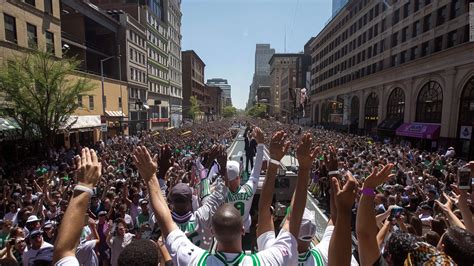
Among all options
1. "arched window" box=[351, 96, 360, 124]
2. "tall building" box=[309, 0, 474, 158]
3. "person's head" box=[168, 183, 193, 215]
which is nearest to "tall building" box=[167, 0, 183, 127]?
"arched window" box=[351, 96, 360, 124]

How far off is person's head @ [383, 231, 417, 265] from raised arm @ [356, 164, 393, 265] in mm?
111

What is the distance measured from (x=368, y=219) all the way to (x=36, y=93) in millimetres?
20987

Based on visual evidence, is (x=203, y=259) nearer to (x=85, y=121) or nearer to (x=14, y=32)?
(x=14, y=32)

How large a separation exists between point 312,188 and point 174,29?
70.8 metres

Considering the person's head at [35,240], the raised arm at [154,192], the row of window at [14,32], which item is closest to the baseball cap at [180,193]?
the raised arm at [154,192]

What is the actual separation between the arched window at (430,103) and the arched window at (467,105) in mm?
2609

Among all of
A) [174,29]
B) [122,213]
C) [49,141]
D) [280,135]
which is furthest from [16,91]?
[174,29]

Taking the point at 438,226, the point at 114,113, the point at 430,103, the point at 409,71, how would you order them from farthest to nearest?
the point at 114,113 → the point at 409,71 → the point at 430,103 → the point at 438,226

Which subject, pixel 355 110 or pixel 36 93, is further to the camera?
pixel 355 110

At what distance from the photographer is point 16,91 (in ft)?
56.2

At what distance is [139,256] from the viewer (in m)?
1.96

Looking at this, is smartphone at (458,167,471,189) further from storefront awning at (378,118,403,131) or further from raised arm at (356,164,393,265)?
storefront awning at (378,118,403,131)

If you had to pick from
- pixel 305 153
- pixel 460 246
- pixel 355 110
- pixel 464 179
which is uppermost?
pixel 355 110

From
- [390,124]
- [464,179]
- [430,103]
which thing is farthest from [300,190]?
[390,124]
